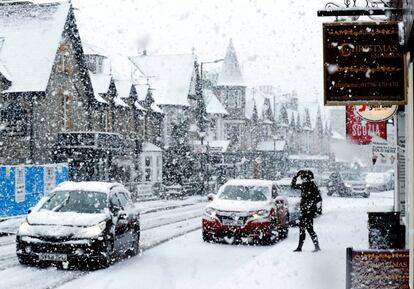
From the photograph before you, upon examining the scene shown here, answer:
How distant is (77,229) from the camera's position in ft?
40.4

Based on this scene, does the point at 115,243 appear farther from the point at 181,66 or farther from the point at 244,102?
the point at 244,102

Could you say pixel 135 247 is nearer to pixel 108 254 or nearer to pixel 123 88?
pixel 108 254

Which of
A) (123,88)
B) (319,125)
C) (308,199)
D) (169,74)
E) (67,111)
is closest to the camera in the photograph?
(308,199)

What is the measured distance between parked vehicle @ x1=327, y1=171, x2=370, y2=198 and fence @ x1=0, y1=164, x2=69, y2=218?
23.1 metres

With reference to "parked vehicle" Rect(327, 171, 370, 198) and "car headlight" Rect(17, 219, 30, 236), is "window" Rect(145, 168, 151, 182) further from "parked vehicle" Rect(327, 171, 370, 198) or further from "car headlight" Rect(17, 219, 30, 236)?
"car headlight" Rect(17, 219, 30, 236)

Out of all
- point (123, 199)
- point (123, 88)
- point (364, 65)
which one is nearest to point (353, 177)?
point (123, 88)

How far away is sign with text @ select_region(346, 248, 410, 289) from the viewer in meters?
7.30

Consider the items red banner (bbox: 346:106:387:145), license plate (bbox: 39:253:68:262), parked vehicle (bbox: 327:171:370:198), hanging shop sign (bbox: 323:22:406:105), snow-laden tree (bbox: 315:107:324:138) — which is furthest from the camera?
snow-laden tree (bbox: 315:107:324:138)

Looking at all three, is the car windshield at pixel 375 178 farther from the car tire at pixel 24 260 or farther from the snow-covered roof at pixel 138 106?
the car tire at pixel 24 260

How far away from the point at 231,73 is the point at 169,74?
18.8m

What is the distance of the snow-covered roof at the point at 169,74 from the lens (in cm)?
5534

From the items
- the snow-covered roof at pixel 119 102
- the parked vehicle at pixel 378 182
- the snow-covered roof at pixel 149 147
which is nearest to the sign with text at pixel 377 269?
the snow-covered roof at pixel 119 102

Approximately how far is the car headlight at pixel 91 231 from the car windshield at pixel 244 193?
5.92m

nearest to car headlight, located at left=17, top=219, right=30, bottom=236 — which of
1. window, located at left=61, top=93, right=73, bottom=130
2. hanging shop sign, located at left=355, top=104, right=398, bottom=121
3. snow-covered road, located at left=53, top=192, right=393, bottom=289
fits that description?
snow-covered road, located at left=53, top=192, right=393, bottom=289
